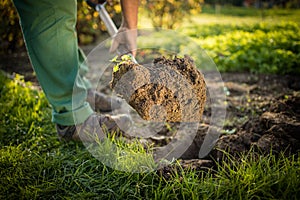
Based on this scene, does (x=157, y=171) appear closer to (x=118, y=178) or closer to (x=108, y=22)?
(x=118, y=178)

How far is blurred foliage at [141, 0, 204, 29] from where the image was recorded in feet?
22.1

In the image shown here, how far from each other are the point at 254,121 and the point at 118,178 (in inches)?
54.0

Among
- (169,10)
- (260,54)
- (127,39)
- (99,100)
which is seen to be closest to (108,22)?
(127,39)

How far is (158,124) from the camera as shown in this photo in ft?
9.02

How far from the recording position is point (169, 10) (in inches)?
278

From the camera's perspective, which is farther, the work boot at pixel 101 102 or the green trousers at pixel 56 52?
the work boot at pixel 101 102

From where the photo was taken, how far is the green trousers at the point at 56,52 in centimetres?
208

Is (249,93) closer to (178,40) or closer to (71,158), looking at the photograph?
(71,158)

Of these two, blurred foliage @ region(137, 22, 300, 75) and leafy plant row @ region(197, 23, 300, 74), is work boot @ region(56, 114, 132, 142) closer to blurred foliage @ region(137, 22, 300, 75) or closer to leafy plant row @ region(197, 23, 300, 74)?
blurred foliage @ region(137, 22, 300, 75)

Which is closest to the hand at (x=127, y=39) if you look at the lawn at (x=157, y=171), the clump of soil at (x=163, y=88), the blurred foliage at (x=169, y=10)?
the clump of soil at (x=163, y=88)

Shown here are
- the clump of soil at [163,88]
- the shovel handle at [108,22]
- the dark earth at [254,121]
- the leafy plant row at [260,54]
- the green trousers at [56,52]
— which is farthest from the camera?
the leafy plant row at [260,54]

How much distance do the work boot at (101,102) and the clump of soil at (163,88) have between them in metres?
1.21

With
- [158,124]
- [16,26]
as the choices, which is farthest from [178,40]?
[158,124]

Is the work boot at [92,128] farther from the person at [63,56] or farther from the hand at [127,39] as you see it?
the hand at [127,39]
